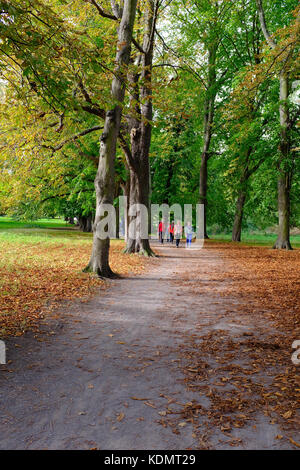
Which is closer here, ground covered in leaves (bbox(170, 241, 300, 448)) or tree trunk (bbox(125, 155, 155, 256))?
ground covered in leaves (bbox(170, 241, 300, 448))

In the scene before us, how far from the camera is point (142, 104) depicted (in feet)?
36.3

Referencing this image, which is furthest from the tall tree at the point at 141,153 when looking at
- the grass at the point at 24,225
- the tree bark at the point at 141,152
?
the grass at the point at 24,225

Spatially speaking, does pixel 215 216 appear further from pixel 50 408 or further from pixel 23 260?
pixel 50 408

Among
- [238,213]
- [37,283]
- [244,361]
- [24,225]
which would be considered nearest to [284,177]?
[238,213]

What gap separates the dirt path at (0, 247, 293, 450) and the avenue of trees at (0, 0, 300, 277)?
12.5 feet

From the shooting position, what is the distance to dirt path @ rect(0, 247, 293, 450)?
290 centimetres

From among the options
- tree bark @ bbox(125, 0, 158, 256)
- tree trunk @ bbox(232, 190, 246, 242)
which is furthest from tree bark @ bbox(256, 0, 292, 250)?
tree bark @ bbox(125, 0, 158, 256)

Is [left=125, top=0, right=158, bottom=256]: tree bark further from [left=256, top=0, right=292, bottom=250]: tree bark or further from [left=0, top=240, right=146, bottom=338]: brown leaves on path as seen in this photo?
[left=256, top=0, right=292, bottom=250]: tree bark

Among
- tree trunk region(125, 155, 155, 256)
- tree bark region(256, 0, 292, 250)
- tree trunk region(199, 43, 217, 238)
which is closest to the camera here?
tree trunk region(125, 155, 155, 256)

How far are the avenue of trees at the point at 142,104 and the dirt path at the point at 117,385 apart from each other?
3821 millimetres

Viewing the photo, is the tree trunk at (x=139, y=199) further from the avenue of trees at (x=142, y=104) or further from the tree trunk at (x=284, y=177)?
the tree trunk at (x=284, y=177)

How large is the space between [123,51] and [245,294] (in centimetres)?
784

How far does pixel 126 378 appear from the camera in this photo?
405cm

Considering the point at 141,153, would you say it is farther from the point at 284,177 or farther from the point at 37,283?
the point at 284,177
